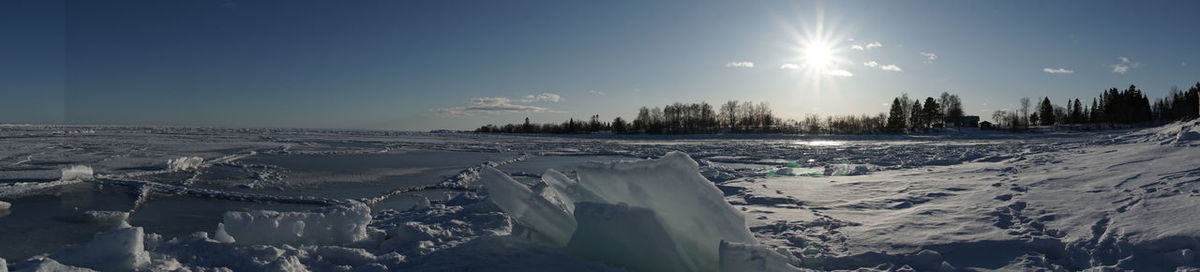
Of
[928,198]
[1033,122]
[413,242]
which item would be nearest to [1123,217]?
[928,198]

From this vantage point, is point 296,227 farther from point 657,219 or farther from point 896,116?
point 896,116

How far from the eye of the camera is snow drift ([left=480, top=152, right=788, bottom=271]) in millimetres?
3459

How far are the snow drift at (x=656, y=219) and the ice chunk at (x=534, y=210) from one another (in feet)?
0.84

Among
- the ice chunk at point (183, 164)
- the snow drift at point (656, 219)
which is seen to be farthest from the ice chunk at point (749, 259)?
the ice chunk at point (183, 164)

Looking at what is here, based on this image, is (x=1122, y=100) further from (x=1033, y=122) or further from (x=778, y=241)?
(x=778, y=241)

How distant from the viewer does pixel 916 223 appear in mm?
4781

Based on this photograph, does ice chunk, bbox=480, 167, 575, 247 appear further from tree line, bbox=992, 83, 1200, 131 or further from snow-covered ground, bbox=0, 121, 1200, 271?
tree line, bbox=992, 83, 1200, 131

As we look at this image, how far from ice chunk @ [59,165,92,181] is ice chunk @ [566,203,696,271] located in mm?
9558

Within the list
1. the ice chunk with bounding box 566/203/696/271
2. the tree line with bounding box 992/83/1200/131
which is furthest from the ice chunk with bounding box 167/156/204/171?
the tree line with bounding box 992/83/1200/131

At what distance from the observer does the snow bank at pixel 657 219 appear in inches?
136

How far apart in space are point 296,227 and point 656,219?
2.86 meters

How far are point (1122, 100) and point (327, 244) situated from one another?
81951mm

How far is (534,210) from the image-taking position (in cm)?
417

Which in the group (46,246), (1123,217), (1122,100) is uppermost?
(1122,100)
